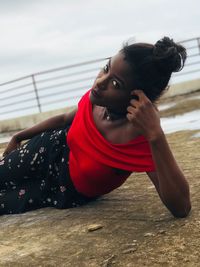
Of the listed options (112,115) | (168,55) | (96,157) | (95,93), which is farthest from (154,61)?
(96,157)

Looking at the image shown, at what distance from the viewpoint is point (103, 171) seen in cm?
238

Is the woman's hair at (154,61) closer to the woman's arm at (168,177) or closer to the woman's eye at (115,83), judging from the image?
the woman's eye at (115,83)

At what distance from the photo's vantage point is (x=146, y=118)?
206cm

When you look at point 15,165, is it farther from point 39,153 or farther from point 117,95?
point 117,95

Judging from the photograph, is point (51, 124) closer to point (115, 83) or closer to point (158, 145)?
point (115, 83)

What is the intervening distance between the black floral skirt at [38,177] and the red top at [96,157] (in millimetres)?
110

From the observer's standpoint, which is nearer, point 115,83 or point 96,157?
point 115,83

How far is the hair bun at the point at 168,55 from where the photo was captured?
208 centimetres

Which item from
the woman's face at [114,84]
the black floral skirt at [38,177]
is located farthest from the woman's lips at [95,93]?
the black floral skirt at [38,177]

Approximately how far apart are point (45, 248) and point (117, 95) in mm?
727

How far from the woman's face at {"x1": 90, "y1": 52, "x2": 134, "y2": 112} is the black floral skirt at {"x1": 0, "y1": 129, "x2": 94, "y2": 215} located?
54 cm

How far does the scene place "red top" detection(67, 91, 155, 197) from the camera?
2.24 metres

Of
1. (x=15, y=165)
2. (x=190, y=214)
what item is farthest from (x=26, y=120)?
(x=190, y=214)

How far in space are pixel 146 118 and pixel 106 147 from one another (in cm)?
34
